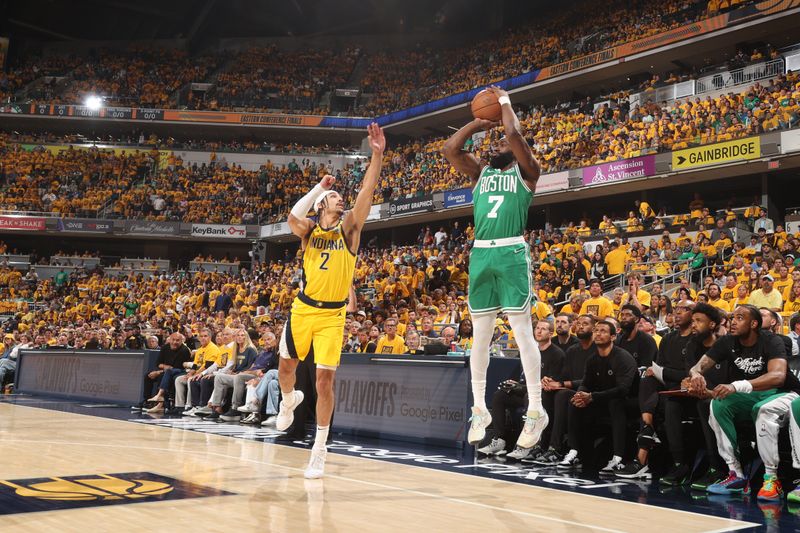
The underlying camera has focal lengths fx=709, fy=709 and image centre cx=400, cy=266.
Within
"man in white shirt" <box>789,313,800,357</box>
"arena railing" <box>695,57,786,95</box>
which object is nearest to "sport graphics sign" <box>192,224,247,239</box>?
"arena railing" <box>695,57,786,95</box>

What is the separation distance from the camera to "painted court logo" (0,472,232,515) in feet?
14.8

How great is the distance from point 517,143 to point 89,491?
3.91 metres

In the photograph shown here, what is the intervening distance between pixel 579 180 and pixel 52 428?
18633 millimetres

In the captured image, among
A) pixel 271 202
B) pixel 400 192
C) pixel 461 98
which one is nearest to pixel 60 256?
pixel 271 202

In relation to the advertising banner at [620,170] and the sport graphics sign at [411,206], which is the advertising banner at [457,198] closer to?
the sport graphics sign at [411,206]

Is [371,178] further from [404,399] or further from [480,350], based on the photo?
[404,399]

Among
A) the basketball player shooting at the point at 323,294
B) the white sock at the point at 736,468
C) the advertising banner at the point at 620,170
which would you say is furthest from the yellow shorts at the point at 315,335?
the advertising banner at the point at 620,170

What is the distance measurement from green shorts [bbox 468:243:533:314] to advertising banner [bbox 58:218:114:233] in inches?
1365

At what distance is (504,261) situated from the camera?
5141mm

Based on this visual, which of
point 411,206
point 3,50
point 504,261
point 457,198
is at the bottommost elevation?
point 504,261

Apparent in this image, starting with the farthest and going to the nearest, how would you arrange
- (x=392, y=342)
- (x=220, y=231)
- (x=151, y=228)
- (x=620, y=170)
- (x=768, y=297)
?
1. (x=151, y=228)
2. (x=220, y=231)
3. (x=620, y=170)
4. (x=392, y=342)
5. (x=768, y=297)

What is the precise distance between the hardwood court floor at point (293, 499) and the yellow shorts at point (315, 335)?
3.42 feet

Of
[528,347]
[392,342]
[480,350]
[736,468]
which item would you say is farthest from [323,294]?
[392,342]

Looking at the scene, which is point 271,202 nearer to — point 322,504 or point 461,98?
point 461,98
